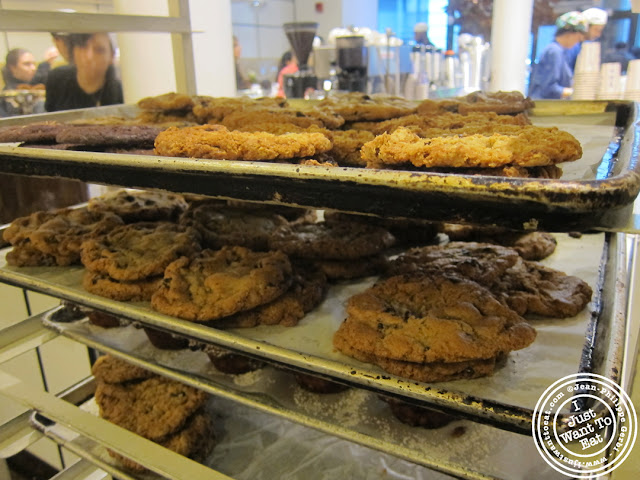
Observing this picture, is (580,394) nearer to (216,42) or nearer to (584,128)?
(584,128)

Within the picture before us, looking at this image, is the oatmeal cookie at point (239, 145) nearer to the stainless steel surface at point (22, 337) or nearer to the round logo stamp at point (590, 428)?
the round logo stamp at point (590, 428)

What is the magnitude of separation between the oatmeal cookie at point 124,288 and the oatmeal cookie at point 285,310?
26 centimetres

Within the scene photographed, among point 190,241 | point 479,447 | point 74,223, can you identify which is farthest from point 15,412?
point 479,447

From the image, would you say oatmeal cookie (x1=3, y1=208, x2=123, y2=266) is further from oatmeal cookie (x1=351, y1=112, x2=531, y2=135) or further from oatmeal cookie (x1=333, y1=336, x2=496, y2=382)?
oatmeal cookie (x1=333, y1=336, x2=496, y2=382)

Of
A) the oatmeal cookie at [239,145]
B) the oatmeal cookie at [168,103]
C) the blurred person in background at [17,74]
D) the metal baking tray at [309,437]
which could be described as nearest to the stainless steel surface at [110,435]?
the metal baking tray at [309,437]

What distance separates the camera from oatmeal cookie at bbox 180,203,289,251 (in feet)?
5.36

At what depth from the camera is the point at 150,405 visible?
1627mm

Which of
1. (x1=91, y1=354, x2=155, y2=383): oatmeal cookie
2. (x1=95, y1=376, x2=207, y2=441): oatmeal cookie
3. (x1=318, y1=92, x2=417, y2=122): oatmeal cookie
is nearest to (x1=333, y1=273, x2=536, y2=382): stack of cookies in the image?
(x1=318, y1=92, x2=417, y2=122): oatmeal cookie

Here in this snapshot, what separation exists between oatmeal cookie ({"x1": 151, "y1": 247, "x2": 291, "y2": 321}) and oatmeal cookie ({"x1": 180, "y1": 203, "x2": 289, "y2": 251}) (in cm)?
17

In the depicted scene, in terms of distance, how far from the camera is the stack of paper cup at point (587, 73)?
148 inches

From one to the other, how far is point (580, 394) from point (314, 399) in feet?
2.24

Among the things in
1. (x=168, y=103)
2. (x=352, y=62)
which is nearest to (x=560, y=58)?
(x=352, y=62)

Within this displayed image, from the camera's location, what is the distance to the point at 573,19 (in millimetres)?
4637

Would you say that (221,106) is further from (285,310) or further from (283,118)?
(285,310)
